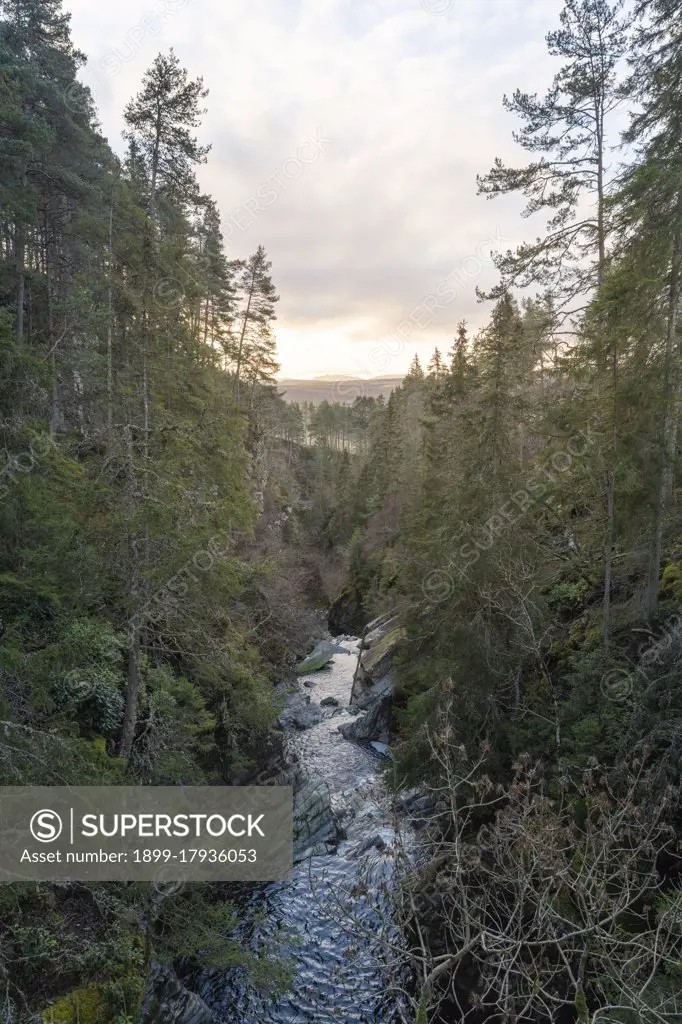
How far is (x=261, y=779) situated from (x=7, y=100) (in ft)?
65.6

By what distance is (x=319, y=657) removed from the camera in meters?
29.0

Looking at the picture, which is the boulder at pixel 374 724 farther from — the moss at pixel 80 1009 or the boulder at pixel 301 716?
the moss at pixel 80 1009

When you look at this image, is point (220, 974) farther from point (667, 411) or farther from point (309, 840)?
point (667, 411)

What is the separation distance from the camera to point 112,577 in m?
10.2

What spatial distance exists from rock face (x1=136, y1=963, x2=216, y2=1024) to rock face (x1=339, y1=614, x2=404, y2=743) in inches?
418

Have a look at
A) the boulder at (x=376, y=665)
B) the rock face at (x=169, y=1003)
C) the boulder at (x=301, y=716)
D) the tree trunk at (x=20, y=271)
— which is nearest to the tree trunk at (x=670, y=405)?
the boulder at (x=376, y=665)

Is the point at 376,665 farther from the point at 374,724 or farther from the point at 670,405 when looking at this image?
the point at 670,405

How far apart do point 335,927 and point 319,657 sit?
18.0 metres

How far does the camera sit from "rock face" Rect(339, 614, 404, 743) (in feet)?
63.2

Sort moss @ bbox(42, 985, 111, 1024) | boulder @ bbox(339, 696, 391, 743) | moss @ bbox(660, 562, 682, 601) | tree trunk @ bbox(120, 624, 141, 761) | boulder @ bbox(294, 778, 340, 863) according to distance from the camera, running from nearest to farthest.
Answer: moss @ bbox(42, 985, 111, 1024) → tree trunk @ bbox(120, 624, 141, 761) → moss @ bbox(660, 562, 682, 601) → boulder @ bbox(294, 778, 340, 863) → boulder @ bbox(339, 696, 391, 743)

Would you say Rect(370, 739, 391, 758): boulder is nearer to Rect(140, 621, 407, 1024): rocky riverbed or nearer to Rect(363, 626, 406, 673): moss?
Rect(140, 621, 407, 1024): rocky riverbed

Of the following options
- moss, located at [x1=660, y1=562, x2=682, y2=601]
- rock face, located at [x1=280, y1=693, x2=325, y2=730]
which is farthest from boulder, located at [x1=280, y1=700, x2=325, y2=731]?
Result: moss, located at [x1=660, y1=562, x2=682, y2=601]

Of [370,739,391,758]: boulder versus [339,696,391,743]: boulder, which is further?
[339,696,391,743]: boulder

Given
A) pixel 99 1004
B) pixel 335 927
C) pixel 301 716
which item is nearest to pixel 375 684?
pixel 301 716
